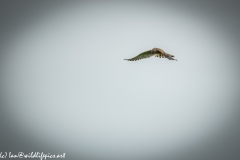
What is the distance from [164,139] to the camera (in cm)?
1505

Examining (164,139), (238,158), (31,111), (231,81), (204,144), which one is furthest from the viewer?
(231,81)

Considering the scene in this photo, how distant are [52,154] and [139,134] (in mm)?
5443

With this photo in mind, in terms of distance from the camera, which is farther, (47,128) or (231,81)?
(231,81)

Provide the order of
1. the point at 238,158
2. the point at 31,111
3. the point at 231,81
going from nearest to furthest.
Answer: the point at 238,158 → the point at 31,111 → the point at 231,81

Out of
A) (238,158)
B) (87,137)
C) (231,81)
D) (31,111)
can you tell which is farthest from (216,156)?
(31,111)

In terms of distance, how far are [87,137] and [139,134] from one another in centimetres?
254

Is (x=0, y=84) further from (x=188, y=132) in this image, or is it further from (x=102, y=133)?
(x=188, y=132)

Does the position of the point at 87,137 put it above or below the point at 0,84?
below

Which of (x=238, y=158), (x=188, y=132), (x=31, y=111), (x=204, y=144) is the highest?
(x=31, y=111)

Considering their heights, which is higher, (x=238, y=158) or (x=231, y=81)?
(x=231, y=81)

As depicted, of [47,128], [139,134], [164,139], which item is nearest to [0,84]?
[47,128]

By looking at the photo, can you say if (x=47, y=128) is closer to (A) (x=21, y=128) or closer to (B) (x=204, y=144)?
(A) (x=21, y=128)

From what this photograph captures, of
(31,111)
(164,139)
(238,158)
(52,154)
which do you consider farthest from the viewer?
(31,111)

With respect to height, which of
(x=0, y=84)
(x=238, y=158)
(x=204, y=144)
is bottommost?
(x=238, y=158)
